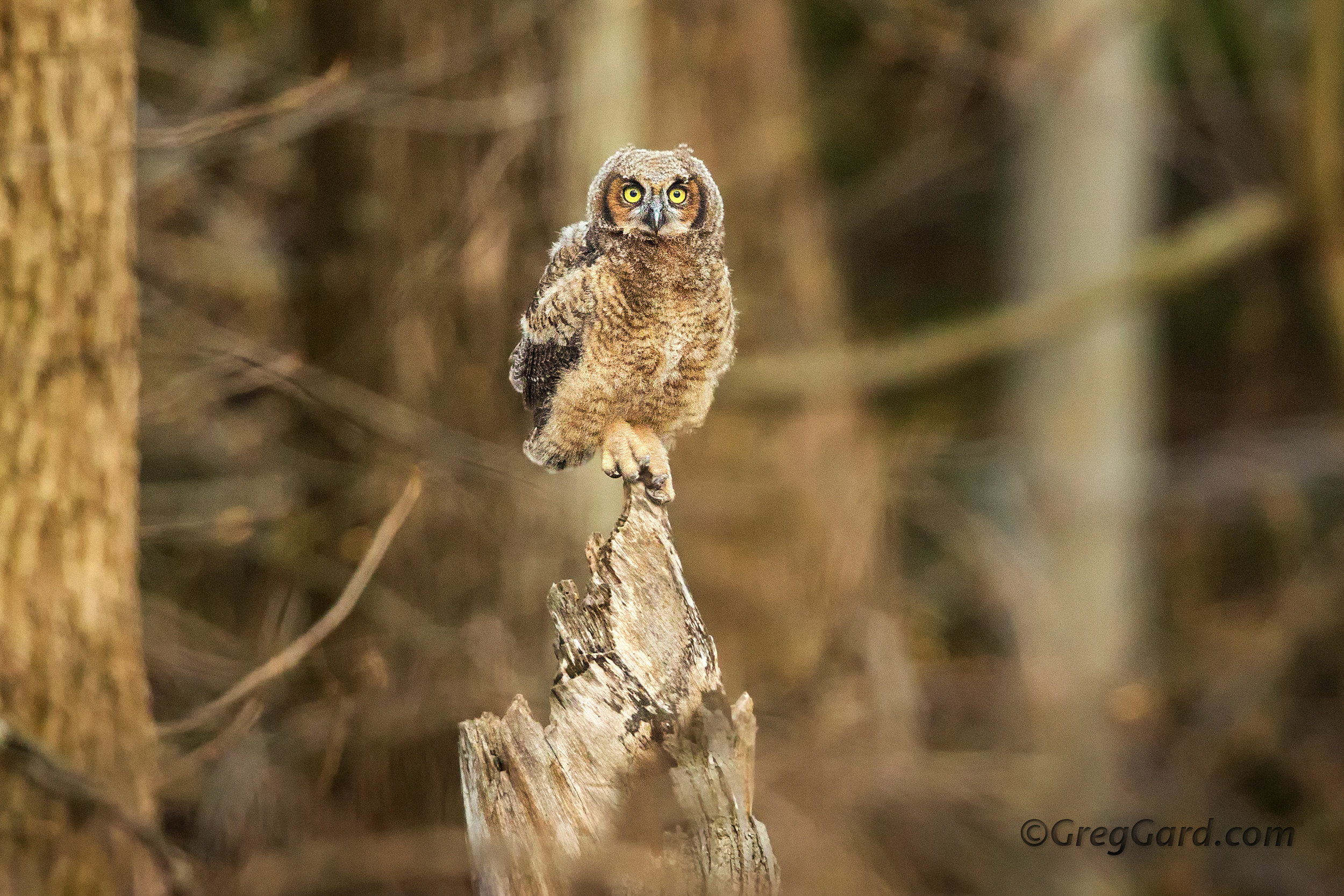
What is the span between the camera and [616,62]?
17.5 ft

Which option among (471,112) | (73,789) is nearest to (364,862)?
(73,789)

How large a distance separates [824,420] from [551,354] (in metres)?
6.26

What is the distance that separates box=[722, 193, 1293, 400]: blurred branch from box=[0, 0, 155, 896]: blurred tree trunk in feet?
13.8

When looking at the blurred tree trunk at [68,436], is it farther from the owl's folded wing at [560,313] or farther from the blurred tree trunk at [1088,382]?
the blurred tree trunk at [1088,382]

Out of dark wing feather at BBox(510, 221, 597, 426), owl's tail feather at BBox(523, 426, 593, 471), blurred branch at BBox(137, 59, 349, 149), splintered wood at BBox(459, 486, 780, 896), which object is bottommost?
splintered wood at BBox(459, 486, 780, 896)

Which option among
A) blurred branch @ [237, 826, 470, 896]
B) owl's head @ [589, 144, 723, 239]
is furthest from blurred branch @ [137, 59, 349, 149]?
blurred branch @ [237, 826, 470, 896]

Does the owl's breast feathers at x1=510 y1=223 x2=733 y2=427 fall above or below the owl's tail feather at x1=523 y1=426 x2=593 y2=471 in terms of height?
above

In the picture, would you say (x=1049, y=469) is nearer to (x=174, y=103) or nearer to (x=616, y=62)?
(x=616, y=62)

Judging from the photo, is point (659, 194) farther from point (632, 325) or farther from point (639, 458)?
point (639, 458)

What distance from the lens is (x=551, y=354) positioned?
2922 millimetres

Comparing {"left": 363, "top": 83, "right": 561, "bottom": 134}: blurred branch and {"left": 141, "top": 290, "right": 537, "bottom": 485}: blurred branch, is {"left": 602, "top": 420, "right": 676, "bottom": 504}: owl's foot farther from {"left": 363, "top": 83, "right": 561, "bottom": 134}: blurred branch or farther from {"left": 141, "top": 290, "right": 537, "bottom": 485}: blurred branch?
{"left": 363, "top": 83, "right": 561, "bottom": 134}: blurred branch

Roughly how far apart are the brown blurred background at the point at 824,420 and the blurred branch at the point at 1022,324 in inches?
1.2

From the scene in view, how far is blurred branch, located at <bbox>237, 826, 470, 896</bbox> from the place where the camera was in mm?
5336

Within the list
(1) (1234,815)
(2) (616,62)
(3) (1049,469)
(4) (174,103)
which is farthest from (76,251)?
(1) (1234,815)
